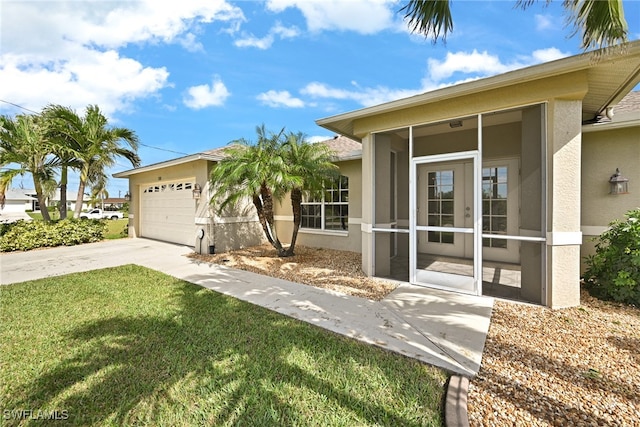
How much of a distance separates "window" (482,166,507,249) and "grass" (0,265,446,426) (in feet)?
18.5

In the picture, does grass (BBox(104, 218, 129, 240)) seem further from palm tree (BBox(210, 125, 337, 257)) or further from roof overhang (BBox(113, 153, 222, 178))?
palm tree (BBox(210, 125, 337, 257))

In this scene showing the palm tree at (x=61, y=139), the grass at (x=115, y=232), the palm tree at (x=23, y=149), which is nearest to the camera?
the palm tree at (x=23, y=149)

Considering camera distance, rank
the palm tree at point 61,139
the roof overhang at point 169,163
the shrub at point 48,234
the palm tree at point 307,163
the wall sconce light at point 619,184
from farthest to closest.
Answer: the palm tree at point 61,139 → the shrub at point 48,234 → the roof overhang at point 169,163 → the palm tree at point 307,163 → the wall sconce light at point 619,184

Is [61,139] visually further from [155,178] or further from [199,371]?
[199,371]

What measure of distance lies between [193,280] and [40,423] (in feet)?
13.6

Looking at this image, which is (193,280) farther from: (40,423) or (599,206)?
(599,206)

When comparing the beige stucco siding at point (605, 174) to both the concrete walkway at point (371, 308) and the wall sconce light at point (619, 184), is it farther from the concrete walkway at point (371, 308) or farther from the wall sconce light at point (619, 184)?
the concrete walkway at point (371, 308)

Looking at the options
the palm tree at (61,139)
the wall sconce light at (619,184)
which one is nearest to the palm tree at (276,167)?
the wall sconce light at (619,184)

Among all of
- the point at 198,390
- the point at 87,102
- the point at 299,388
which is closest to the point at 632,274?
the point at 299,388

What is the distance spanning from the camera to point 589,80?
434 centimetres

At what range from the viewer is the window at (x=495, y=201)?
23.1 ft

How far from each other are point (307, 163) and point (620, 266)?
6.50 meters

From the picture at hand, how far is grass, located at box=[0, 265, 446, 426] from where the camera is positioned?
2256 mm

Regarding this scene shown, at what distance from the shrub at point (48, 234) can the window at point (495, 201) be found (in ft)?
51.2
